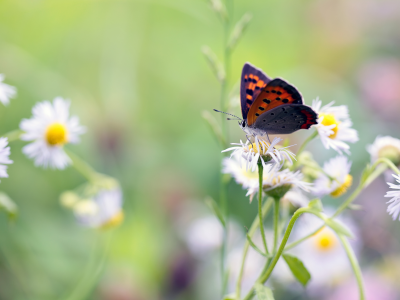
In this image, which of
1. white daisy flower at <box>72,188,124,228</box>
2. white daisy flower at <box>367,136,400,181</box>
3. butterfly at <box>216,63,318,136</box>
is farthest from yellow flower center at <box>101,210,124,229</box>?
white daisy flower at <box>367,136,400,181</box>

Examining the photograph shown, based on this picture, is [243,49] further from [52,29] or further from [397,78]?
[52,29]

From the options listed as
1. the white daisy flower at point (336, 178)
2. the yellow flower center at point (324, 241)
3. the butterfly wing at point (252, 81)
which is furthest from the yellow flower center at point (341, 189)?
the yellow flower center at point (324, 241)

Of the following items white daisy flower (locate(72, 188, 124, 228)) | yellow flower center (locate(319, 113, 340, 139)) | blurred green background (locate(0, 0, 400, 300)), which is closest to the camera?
yellow flower center (locate(319, 113, 340, 139))

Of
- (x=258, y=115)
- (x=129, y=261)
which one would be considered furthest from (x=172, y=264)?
(x=258, y=115)

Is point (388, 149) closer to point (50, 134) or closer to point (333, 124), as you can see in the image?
point (333, 124)

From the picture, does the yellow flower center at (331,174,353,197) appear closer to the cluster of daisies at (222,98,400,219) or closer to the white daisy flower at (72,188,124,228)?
the cluster of daisies at (222,98,400,219)

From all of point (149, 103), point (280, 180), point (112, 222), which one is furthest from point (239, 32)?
point (149, 103)
